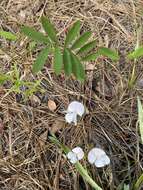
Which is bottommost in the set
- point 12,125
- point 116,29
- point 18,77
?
point 12,125

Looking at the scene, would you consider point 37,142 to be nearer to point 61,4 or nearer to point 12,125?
point 12,125

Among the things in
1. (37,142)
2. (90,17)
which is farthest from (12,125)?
(90,17)

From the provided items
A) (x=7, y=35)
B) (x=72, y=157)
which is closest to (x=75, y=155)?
(x=72, y=157)

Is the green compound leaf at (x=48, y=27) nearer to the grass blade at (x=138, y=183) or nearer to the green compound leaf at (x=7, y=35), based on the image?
the green compound leaf at (x=7, y=35)

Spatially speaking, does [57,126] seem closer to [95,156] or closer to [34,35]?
[95,156]

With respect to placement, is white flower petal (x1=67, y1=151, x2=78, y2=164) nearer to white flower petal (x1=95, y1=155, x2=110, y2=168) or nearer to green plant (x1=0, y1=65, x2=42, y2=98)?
white flower petal (x1=95, y1=155, x2=110, y2=168)

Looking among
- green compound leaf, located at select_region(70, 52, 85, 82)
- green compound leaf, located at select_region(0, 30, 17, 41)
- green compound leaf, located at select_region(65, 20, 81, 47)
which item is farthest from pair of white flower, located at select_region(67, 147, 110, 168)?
green compound leaf, located at select_region(0, 30, 17, 41)

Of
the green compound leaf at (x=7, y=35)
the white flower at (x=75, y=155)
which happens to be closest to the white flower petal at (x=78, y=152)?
the white flower at (x=75, y=155)
